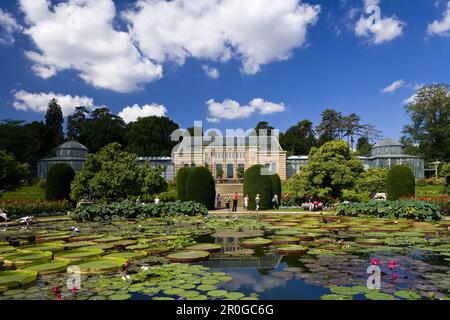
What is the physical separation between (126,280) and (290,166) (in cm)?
5412

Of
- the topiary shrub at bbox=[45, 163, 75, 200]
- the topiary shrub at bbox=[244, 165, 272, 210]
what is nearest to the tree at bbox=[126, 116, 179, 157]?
the topiary shrub at bbox=[45, 163, 75, 200]

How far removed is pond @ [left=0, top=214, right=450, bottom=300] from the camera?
17.2 feet

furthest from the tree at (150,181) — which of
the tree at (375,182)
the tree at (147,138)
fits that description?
the tree at (147,138)

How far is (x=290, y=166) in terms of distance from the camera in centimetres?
5850

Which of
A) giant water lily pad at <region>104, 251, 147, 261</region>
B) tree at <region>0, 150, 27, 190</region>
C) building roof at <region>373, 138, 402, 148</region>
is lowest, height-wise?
giant water lily pad at <region>104, 251, 147, 261</region>

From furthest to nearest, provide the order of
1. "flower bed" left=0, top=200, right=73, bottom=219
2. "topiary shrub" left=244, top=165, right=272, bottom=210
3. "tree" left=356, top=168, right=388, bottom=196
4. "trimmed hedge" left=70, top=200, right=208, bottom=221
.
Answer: "tree" left=356, top=168, right=388, bottom=196 < "topiary shrub" left=244, top=165, right=272, bottom=210 < "flower bed" left=0, top=200, right=73, bottom=219 < "trimmed hedge" left=70, top=200, right=208, bottom=221

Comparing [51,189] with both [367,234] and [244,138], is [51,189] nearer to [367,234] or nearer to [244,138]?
[367,234]

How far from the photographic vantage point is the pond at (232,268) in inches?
207

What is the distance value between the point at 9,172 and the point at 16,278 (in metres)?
20.9

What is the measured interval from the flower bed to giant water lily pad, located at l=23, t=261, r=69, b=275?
15.2 metres

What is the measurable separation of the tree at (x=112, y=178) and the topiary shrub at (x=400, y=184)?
1751cm

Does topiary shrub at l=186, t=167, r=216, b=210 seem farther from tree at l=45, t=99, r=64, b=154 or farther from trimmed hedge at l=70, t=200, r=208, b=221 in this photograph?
tree at l=45, t=99, r=64, b=154

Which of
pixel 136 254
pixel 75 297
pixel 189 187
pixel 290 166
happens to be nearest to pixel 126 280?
pixel 75 297

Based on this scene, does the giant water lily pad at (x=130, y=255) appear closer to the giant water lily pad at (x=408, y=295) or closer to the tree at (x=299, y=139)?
the giant water lily pad at (x=408, y=295)
